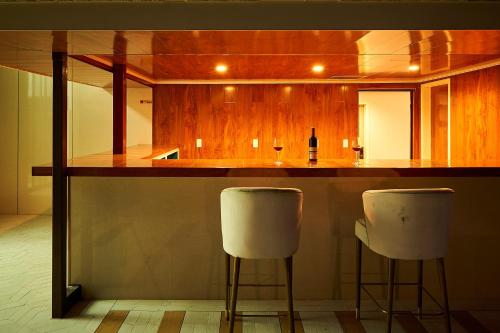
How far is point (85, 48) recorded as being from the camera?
3648mm

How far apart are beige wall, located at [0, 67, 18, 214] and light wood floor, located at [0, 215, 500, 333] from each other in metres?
3.68

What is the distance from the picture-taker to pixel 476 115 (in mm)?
5684

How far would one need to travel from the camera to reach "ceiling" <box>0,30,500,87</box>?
10.7 ft

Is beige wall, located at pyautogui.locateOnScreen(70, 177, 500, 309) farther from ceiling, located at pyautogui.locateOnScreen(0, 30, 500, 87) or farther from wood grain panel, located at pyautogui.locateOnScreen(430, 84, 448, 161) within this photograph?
wood grain panel, located at pyautogui.locateOnScreen(430, 84, 448, 161)

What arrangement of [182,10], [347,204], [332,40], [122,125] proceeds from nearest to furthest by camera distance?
[182,10] → [332,40] → [347,204] → [122,125]

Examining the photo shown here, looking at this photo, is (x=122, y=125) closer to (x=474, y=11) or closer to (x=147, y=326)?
(x=147, y=326)

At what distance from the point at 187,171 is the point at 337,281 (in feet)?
4.55

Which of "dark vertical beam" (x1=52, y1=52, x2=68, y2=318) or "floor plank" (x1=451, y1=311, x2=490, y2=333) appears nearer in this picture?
"floor plank" (x1=451, y1=311, x2=490, y2=333)

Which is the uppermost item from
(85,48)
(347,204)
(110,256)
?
(85,48)

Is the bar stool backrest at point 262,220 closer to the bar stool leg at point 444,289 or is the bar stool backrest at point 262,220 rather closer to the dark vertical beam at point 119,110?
the bar stool leg at point 444,289

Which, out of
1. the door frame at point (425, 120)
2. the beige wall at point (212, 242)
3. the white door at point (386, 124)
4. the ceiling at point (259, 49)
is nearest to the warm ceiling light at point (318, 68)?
the ceiling at point (259, 49)

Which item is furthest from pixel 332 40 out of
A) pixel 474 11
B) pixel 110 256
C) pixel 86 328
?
pixel 86 328

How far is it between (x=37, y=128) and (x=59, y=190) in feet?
13.8

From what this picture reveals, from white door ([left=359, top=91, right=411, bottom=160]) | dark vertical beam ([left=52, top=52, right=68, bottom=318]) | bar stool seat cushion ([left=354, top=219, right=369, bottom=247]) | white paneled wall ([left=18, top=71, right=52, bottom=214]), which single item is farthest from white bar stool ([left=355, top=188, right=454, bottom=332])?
white door ([left=359, top=91, right=411, bottom=160])
